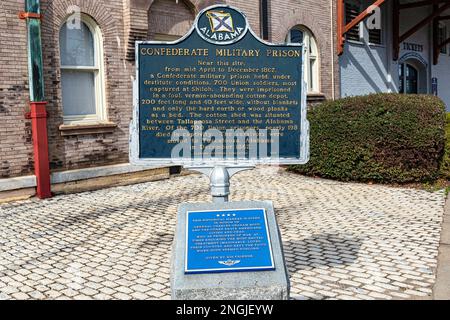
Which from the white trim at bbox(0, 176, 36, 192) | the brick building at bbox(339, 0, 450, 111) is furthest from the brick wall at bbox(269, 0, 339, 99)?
the white trim at bbox(0, 176, 36, 192)

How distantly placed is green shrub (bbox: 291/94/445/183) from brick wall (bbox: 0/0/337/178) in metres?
4.29

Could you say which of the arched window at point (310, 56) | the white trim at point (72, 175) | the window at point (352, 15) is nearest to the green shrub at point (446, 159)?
the arched window at point (310, 56)

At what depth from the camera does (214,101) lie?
14.9 ft

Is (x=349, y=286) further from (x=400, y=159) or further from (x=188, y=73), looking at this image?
(x=400, y=159)

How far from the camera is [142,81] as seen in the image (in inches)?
177

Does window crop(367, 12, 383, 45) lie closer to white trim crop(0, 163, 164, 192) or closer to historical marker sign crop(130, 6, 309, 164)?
white trim crop(0, 163, 164, 192)

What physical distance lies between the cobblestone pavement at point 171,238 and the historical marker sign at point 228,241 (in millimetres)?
865

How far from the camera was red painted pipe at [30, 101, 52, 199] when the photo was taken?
30.0 feet

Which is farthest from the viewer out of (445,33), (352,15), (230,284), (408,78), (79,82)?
(445,33)

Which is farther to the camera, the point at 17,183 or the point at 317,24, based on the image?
the point at 317,24

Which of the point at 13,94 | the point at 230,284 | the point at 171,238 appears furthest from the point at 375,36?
the point at 230,284

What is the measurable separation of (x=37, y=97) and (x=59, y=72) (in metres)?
0.81

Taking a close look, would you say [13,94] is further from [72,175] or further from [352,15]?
[352,15]

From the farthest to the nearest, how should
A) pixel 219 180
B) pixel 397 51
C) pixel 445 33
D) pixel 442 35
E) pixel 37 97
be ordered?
pixel 445 33
pixel 442 35
pixel 397 51
pixel 37 97
pixel 219 180
